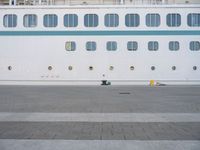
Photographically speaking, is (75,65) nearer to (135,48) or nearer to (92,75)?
(92,75)

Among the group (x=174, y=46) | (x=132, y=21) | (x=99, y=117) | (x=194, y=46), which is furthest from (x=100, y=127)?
(x=194, y=46)

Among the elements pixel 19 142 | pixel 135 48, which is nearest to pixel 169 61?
pixel 135 48

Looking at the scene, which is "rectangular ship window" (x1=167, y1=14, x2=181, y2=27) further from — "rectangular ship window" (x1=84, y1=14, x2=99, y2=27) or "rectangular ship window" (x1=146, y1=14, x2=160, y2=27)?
"rectangular ship window" (x1=84, y1=14, x2=99, y2=27)

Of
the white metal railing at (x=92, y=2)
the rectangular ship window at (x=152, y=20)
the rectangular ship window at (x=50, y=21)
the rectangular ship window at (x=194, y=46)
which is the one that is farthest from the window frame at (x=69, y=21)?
the rectangular ship window at (x=194, y=46)

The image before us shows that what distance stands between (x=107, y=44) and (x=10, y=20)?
23.6 feet

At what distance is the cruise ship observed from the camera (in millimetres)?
23906

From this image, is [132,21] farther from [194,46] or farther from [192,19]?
[194,46]

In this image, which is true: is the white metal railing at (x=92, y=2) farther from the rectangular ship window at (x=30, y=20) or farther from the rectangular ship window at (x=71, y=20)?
the rectangular ship window at (x=71, y=20)

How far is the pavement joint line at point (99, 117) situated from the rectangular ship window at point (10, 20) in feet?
50.6

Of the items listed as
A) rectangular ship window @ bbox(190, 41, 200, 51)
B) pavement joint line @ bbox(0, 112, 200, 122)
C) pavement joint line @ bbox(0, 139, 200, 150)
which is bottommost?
pavement joint line @ bbox(0, 139, 200, 150)

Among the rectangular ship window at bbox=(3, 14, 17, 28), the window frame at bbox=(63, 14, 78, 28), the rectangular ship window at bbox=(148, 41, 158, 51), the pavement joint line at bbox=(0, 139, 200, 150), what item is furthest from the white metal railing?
the pavement joint line at bbox=(0, 139, 200, 150)

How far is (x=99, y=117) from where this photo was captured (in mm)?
9516

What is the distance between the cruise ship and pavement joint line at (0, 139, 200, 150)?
17334mm

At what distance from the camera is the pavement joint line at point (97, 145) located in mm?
6047
